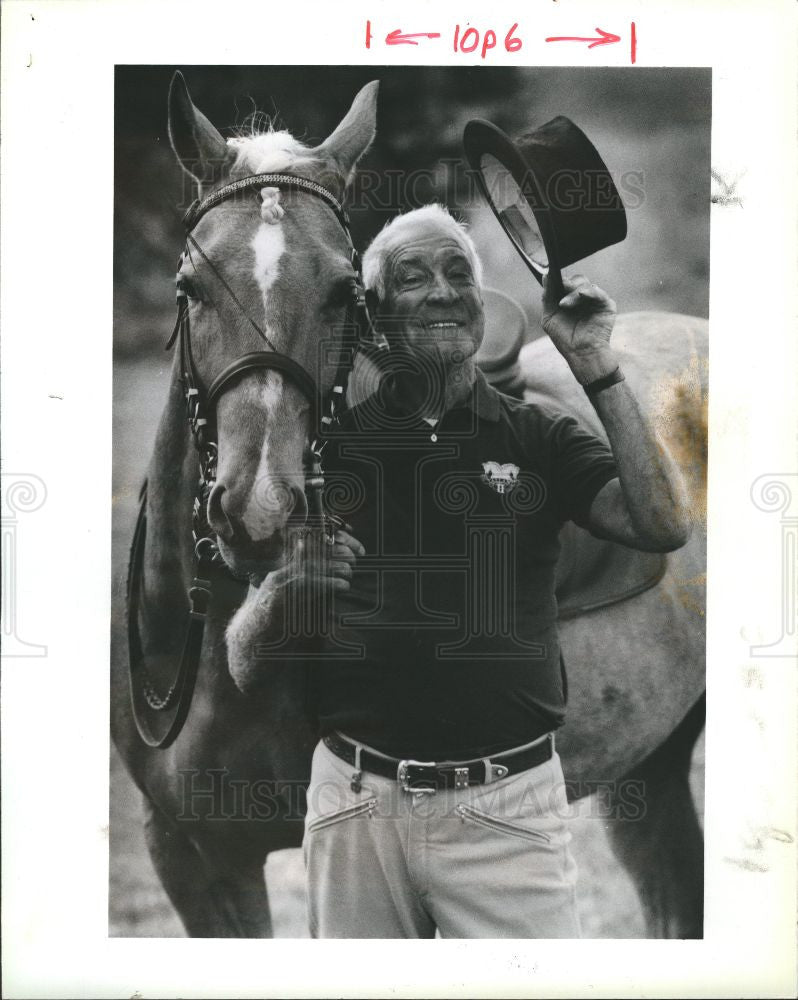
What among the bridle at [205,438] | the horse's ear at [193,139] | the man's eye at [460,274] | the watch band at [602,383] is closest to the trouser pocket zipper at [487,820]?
the bridle at [205,438]

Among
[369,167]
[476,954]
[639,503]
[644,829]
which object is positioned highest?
[369,167]

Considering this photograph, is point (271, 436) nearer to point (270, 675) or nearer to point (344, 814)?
point (270, 675)

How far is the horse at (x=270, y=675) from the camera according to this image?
300cm

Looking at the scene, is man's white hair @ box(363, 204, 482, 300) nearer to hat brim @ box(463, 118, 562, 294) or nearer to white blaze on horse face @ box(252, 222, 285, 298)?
hat brim @ box(463, 118, 562, 294)

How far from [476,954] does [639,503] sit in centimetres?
143

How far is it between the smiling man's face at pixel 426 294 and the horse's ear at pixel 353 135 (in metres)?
0.29

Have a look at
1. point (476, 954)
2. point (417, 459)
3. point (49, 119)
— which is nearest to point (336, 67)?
point (49, 119)

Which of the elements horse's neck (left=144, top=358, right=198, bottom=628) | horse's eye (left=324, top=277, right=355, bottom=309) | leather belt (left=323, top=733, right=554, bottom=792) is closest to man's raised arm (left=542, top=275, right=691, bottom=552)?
horse's eye (left=324, top=277, right=355, bottom=309)

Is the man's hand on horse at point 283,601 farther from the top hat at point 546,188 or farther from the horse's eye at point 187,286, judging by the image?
the top hat at point 546,188

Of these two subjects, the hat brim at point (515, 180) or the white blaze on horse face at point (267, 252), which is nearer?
the white blaze on horse face at point (267, 252)

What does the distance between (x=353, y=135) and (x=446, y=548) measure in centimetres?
125

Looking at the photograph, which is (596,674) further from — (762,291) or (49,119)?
(49,119)

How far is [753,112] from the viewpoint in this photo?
122 inches

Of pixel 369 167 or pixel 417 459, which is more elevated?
pixel 369 167
